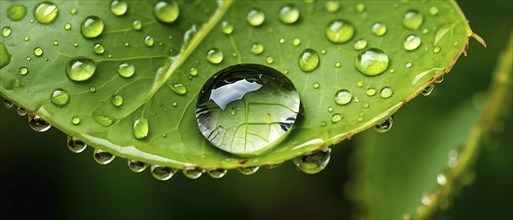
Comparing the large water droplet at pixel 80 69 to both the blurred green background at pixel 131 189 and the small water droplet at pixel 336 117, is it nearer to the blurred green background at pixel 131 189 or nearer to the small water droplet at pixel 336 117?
the small water droplet at pixel 336 117

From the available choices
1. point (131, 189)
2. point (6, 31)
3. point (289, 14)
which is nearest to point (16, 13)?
point (6, 31)

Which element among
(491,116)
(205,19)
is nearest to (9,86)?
(205,19)

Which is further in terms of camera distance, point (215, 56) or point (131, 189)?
point (131, 189)

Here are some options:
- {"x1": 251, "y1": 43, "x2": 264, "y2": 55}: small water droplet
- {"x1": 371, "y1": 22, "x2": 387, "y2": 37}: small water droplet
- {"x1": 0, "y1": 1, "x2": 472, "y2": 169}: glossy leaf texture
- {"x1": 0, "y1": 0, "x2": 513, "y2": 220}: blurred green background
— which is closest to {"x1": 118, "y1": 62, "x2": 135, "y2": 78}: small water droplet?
{"x1": 0, "y1": 1, "x2": 472, "y2": 169}: glossy leaf texture

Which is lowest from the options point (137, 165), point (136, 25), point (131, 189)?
point (137, 165)

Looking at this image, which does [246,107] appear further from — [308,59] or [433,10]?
[433,10]

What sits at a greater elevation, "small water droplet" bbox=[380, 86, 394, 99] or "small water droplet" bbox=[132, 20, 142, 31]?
"small water droplet" bbox=[132, 20, 142, 31]

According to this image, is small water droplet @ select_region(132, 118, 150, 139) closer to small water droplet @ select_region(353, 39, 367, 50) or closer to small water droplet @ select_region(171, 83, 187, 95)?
Answer: small water droplet @ select_region(171, 83, 187, 95)
